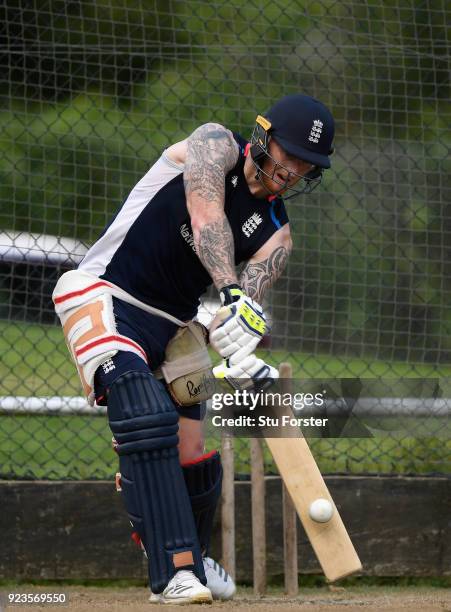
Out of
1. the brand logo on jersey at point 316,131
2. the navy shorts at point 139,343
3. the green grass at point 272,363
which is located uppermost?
the brand logo on jersey at point 316,131

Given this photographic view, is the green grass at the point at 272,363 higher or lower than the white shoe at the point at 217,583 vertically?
higher

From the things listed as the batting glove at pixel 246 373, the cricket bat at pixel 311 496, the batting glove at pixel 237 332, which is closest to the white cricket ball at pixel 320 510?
the cricket bat at pixel 311 496

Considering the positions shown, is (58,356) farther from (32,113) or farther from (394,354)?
(394,354)

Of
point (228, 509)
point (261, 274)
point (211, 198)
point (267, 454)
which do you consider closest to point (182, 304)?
point (261, 274)

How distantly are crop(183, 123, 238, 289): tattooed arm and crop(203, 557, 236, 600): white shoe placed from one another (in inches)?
64.7

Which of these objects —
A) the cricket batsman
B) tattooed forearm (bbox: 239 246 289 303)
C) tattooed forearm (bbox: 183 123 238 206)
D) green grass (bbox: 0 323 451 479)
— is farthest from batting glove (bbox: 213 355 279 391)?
green grass (bbox: 0 323 451 479)

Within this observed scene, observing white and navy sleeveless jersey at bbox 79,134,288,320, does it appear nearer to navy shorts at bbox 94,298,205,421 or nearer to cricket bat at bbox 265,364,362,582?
navy shorts at bbox 94,298,205,421

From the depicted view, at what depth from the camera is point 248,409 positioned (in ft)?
17.4

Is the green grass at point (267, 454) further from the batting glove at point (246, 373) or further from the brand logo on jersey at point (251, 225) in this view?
the batting glove at point (246, 373)

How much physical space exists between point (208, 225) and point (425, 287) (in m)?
3.04

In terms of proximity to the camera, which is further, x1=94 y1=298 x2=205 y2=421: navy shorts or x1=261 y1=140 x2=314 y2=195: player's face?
x1=261 y1=140 x2=314 y2=195: player's face

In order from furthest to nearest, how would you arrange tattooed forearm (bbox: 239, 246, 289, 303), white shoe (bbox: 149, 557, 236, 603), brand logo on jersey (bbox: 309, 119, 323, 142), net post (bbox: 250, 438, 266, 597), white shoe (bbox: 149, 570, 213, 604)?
net post (bbox: 250, 438, 266, 597) < white shoe (bbox: 149, 557, 236, 603) < tattooed forearm (bbox: 239, 246, 289, 303) < brand logo on jersey (bbox: 309, 119, 323, 142) < white shoe (bbox: 149, 570, 213, 604)

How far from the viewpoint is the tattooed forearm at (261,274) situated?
510 cm

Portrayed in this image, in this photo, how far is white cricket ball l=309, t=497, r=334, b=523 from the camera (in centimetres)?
519
